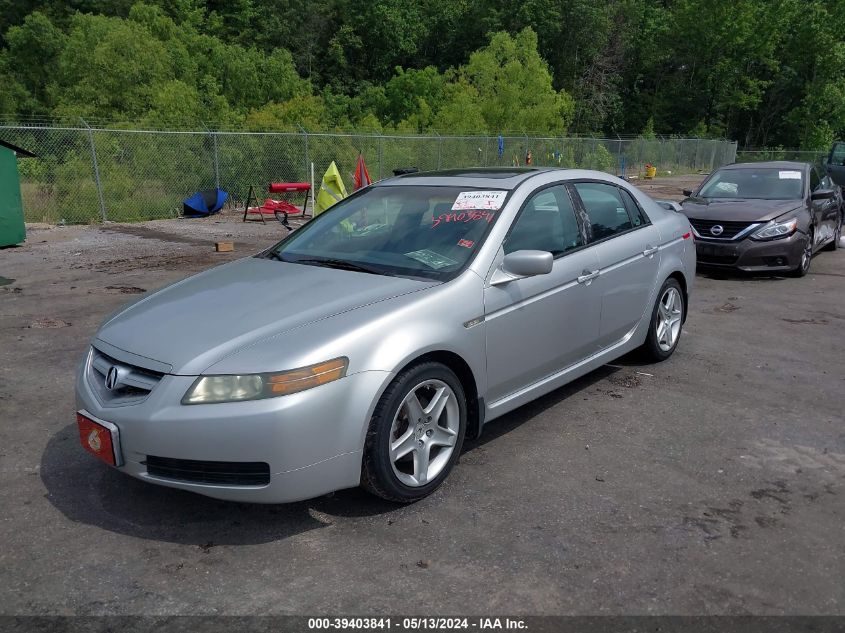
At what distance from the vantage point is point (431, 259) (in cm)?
399

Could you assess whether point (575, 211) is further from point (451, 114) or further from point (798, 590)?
point (451, 114)

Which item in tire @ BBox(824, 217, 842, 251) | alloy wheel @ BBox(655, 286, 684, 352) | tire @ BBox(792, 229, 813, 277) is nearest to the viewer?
alloy wheel @ BBox(655, 286, 684, 352)

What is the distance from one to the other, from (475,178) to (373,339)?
1.82 metres

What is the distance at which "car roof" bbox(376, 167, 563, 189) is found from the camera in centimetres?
450

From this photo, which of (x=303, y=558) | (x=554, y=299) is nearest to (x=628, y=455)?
(x=554, y=299)

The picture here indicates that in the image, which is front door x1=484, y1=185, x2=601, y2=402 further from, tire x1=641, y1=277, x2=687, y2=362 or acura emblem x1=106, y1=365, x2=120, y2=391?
acura emblem x1=106, y1=365, x2=120, y2=391

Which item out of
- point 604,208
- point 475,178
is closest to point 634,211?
point 604,208

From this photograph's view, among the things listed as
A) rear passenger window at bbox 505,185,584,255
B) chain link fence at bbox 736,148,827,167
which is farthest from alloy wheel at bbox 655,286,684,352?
chain link fence at bbox 736,148,827,167

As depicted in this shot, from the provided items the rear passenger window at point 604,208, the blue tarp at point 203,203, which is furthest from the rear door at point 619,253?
the blue tarp at point 203,203

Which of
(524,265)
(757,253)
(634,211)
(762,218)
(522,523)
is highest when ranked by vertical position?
(634,211)

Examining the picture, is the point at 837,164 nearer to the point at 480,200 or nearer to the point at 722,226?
the point at 722,226

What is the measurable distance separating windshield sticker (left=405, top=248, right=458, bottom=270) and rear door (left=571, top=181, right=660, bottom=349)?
126cm

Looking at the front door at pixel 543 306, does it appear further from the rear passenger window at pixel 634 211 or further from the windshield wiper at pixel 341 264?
the rear passenger window at pixel 634 211

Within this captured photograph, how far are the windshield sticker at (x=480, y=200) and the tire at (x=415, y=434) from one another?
3.83 feet
